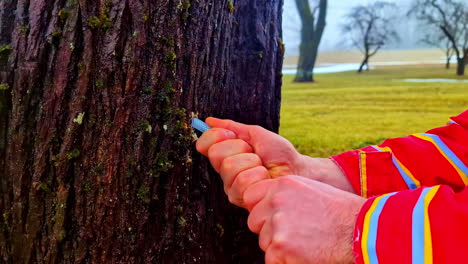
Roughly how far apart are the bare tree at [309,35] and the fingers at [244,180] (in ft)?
19.8

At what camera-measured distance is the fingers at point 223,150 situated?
635 mm

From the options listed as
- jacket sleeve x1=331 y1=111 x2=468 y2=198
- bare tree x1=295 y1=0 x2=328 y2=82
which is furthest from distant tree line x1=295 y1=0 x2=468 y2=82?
jacket sleeve x1=331 y1=111 x2=468 y2=198

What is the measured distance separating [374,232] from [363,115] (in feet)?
8.63

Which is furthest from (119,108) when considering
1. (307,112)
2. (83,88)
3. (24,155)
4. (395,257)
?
(307,112)

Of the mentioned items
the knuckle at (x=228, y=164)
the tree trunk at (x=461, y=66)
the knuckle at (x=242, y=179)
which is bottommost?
the knuckle at (x=242, y=179)

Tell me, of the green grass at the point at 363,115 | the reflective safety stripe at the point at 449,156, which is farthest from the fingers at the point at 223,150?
the green grass at the point at 363,115

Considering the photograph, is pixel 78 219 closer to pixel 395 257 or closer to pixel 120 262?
pixel 120 262

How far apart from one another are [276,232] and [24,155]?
39cm

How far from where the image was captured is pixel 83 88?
59 cm

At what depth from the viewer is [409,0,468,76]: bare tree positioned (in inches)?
180

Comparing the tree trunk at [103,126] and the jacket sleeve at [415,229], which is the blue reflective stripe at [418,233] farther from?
the tree trunk at [103,126]

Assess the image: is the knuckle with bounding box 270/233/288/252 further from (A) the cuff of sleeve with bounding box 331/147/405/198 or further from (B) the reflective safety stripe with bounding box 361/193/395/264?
(A) the cuff of sleeve with bounding box 331/147/405/198

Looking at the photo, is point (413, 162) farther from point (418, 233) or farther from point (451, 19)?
point (451, 19)

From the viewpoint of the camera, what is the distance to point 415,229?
0.39m
